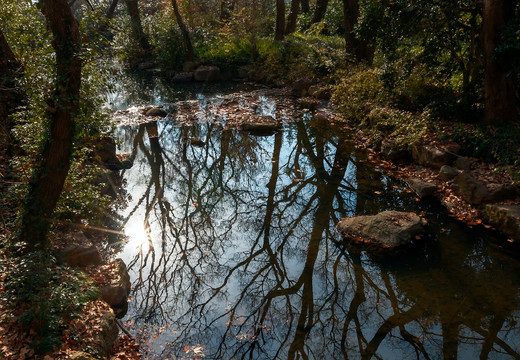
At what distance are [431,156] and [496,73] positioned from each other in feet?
7.23

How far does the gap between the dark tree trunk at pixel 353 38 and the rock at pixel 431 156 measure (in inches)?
279

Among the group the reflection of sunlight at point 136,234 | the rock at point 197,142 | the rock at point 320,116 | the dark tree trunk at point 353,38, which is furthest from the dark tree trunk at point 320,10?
the reflection of sunlight at point 136,234

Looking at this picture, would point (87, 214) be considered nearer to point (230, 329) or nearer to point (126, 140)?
point (230, 329)

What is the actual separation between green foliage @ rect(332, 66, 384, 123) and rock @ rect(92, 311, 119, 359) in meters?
9.50

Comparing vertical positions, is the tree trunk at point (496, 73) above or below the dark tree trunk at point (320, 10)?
below

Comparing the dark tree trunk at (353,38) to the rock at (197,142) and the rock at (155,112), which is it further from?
the rock at (155,112)

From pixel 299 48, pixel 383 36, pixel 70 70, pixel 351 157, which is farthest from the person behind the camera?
pixel 299 48

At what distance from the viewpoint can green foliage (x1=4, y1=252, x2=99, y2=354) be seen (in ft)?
12.8

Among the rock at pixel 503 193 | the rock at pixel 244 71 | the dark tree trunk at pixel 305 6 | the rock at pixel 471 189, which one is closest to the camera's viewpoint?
the rock at pixel 503 193

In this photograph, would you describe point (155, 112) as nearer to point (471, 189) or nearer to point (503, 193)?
point (471, 189)

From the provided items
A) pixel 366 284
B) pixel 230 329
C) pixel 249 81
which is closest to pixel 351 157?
pixel 366 284

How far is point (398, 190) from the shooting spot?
830 cm

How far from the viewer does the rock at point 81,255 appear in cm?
555

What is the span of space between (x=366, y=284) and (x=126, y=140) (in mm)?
9053
